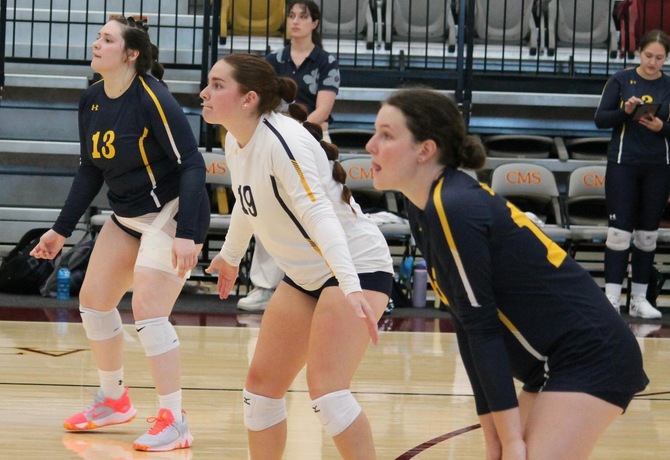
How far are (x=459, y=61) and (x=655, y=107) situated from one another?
2.11 m

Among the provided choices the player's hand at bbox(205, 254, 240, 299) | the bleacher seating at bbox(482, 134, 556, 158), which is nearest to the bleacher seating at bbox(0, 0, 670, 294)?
the bleacher seating at bbox(482, 134, 556, 158)

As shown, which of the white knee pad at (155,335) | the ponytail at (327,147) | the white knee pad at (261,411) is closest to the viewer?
the white knee pad at (261,411)

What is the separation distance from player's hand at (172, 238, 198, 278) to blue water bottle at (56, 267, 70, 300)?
13.1ft

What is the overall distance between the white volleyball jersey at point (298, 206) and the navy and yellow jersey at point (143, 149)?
2.25 ft

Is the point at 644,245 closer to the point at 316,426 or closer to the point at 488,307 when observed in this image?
the point at 316,426

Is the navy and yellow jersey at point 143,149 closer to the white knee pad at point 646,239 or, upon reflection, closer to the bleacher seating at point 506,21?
the white knee pad at point 646,239

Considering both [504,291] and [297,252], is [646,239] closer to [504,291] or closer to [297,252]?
[297,252]

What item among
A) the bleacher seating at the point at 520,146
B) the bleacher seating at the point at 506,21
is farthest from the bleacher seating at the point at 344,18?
the bleacher seating at the point at 520,146

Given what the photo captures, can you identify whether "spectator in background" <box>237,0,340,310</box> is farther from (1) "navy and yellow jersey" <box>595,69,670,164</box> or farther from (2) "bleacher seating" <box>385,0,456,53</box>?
(2) "bleacher seating" <box>385,0,456,53</box>

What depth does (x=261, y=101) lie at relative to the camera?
10.9ft

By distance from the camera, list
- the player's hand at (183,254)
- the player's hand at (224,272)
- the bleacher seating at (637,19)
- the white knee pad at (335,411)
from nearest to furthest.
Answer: the white knee pad at (335,411) < the player's hand at (224,272) < the player's hand at (183,254) < the bleacher seating at (637,19)

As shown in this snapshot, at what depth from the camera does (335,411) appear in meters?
3.08

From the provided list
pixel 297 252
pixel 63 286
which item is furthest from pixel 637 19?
pixel 297 252

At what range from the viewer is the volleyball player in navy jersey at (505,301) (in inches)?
89.5
